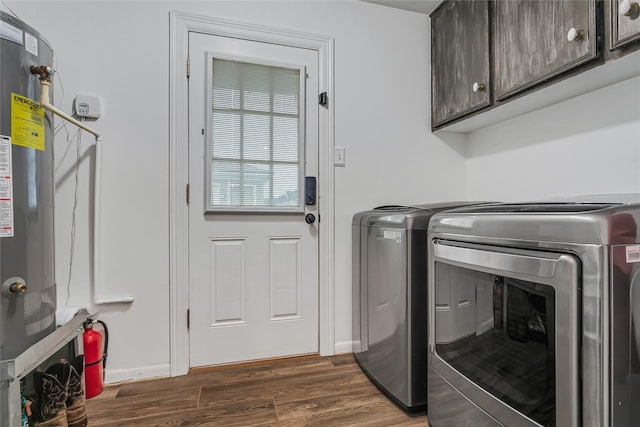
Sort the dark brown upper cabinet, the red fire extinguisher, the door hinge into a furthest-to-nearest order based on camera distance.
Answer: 1. the door hinge
2. the red fire extinguisher
3. the dark brown upper cabinet

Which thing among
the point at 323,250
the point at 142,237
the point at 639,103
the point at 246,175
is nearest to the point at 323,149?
the point at 246,175

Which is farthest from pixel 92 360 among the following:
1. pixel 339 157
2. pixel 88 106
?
pixel 339 157

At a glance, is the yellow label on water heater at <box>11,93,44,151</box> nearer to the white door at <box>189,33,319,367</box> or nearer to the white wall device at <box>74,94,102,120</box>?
the white wall device at <box>74,94,102,120</box>

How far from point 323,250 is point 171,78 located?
4.39 ft

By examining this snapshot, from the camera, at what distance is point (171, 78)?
5.73ft

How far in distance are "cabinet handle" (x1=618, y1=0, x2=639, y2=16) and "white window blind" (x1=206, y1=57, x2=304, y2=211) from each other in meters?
1.46

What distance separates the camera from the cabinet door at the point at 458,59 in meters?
1.71

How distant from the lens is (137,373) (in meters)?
1.68

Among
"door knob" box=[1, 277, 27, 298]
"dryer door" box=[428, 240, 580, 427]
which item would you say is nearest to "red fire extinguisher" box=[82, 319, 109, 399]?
"door knob" box=[1, 277, 27, 298]

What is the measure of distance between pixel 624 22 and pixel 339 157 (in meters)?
1.36

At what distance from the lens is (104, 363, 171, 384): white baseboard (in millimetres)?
1646

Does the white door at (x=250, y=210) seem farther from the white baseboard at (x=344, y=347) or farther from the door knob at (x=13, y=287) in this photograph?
the door knob at (x=13, y=287)

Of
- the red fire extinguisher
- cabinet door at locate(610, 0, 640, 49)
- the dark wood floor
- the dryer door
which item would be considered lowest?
the dark wood floor

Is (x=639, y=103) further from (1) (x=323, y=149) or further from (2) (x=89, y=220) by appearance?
(2) (x=89, y=220)
